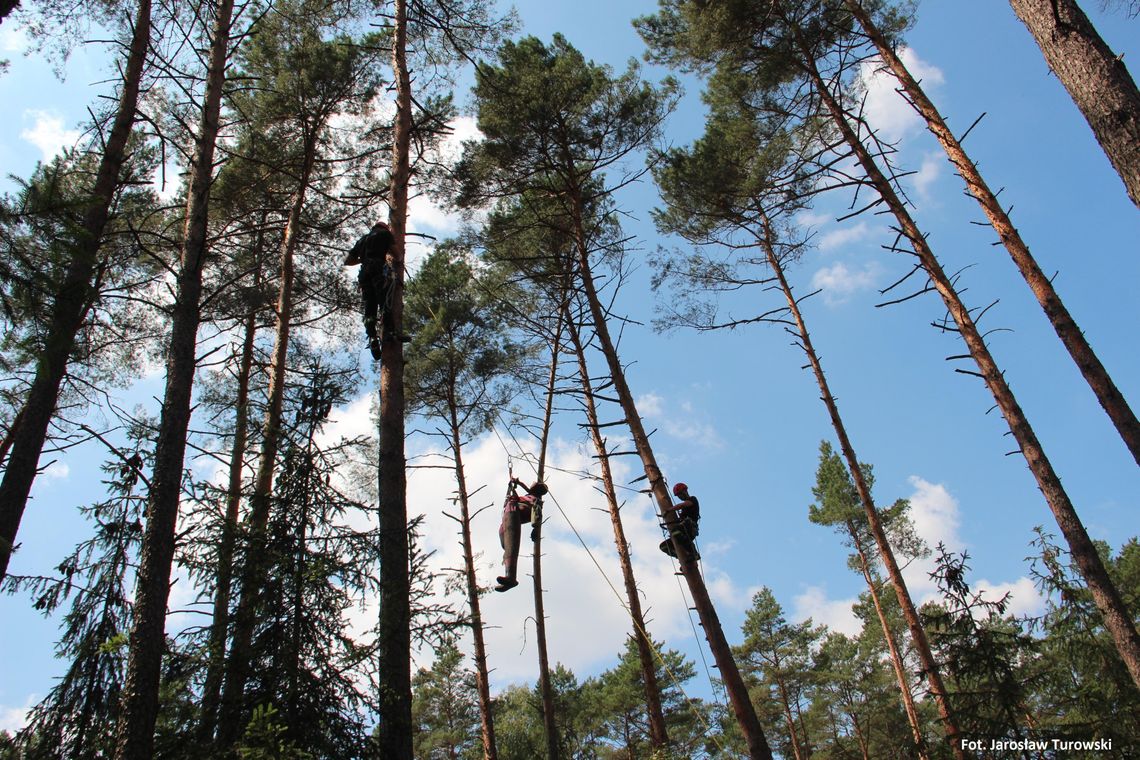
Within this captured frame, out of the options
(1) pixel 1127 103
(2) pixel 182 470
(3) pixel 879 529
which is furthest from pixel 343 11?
(3) pixel 879 529

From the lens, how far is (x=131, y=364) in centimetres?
1048

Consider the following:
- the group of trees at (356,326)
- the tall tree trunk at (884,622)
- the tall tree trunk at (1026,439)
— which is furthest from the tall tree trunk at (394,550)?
the tall tree trunk at (884,622)

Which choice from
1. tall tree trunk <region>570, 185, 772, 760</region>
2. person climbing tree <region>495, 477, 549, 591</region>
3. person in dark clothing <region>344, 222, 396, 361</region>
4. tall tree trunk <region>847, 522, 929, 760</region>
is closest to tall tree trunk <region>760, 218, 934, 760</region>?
tall tree trunk <region>847, 522, 929, 760</region>

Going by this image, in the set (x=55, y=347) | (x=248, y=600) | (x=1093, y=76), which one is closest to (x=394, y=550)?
(x=248, y=600)

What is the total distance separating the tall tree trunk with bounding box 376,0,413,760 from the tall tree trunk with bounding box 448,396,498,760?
19.2 ft

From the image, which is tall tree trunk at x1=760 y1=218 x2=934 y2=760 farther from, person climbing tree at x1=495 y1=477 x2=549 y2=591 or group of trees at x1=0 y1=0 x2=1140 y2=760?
person climbing tree at x1=495 y1=477 x2=549 y2=591

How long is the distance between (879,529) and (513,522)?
5899 mm

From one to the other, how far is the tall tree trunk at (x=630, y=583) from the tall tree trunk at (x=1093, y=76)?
17.9ft

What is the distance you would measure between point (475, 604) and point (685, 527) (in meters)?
6.10

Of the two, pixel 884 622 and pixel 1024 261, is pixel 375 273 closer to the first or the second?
pixel 1024 261

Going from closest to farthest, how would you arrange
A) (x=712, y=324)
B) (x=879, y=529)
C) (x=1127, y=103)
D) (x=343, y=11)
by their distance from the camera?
(x=1127, y=103)
(x=343, y=11)
(x=879, y=529)
(x=712, y=324)

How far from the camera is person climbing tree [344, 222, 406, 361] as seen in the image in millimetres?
5484

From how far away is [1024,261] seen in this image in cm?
678

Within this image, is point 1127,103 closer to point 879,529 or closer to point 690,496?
point 690,496
